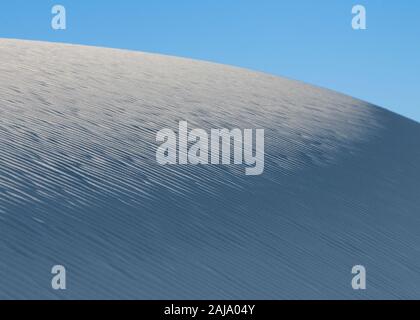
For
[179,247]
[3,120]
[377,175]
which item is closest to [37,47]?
[3,120]

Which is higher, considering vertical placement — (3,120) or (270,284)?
(3,120)

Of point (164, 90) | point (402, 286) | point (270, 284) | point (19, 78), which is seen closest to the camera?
point (270, 284)

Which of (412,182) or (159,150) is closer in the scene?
(159,150)

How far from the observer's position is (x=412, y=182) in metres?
12.6

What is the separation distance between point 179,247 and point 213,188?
1.84 metres

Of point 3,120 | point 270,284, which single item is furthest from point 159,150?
point 270,284

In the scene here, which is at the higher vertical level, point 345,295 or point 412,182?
point 412,182

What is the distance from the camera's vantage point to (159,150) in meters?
10.6

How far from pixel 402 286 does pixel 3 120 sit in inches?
220
